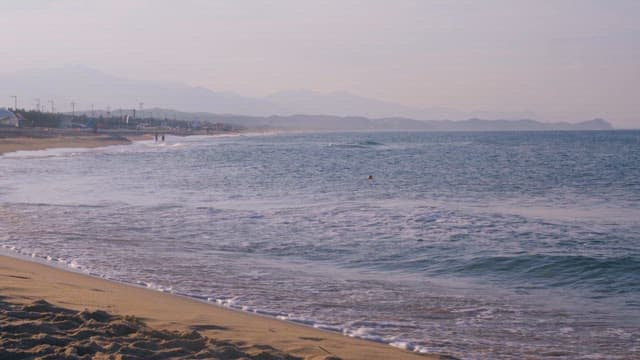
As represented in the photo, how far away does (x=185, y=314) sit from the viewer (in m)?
10.1

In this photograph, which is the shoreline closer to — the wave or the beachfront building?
the wave

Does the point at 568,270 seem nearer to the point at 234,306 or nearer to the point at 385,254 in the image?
the point at 385,254

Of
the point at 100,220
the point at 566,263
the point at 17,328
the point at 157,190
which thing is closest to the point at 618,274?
the point at 566,263

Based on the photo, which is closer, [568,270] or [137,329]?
[137,329]

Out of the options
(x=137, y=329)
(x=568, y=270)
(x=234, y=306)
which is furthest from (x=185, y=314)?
(x=568, y=270)

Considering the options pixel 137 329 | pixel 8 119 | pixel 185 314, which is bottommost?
pixel 185 314

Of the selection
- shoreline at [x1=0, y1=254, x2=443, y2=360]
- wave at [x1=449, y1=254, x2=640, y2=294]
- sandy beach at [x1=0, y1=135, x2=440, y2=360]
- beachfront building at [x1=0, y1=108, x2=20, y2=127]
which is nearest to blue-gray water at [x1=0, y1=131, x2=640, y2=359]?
wave at [x1=449, y1=254, x2=640, y2=294]

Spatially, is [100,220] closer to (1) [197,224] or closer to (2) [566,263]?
(1) [197,224]

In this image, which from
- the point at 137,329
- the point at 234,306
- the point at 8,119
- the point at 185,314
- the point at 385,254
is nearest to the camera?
the point at 137,329

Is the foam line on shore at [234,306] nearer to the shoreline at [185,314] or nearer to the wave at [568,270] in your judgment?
the shoreline at [185,314]

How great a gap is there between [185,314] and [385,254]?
702 centimetres

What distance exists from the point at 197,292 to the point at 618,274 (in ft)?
25.0

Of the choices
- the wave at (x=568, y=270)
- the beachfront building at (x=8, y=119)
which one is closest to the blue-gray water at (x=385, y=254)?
the wave at (x=568, y=270)

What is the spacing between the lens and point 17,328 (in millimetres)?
7785
